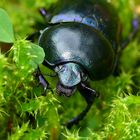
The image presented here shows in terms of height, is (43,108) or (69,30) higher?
(69,30)

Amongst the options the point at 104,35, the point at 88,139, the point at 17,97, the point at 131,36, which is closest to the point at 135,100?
the point at 88,139

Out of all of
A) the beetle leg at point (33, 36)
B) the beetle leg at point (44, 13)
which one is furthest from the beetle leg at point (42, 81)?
the beetle leg at point (44, 13)

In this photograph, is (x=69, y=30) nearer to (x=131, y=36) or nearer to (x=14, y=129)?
(x=14, y=129)

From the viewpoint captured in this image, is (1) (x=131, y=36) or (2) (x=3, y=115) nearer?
(2) (x=3, y=115)

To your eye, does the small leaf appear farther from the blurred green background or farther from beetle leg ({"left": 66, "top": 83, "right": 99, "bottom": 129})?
beetle leg ({"left": 66, "top": 83, "right": 99, "bottom": 129})

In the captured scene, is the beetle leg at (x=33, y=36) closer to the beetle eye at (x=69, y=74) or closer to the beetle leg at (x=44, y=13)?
the beetle leg at (x=44, y=13)

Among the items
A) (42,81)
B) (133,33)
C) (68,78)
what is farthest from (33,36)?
(133,33)

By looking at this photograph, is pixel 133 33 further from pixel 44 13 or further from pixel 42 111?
pixel 42 111
